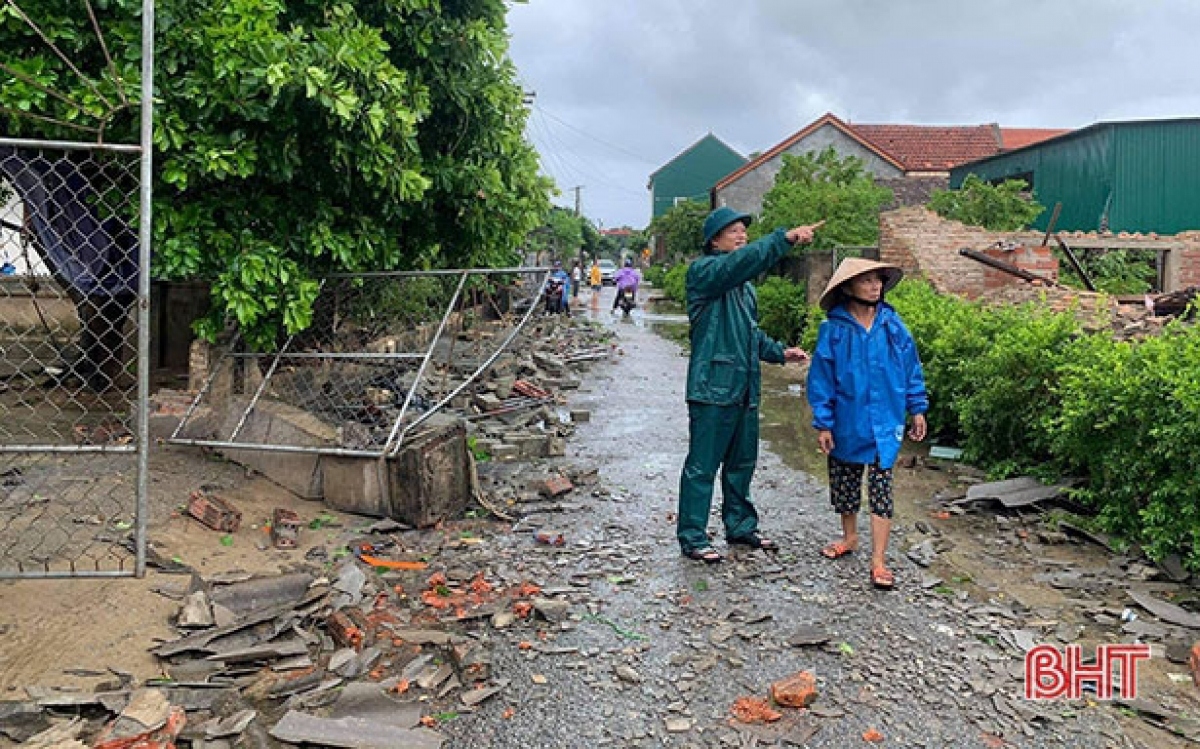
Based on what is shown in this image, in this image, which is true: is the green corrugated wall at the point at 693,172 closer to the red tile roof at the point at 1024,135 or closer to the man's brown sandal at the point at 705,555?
the red tile roof at the point at 1024,135

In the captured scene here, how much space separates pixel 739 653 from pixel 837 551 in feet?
4.89

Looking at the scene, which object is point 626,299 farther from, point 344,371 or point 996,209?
point 344,371

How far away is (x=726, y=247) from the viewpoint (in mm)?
5113

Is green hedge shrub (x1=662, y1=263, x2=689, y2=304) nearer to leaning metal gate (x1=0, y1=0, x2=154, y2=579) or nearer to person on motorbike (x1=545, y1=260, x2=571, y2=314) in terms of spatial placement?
person on motorbike (x1=545, y1=260, x2=571, y2=314)

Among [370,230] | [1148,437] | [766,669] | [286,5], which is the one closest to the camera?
[766,669]

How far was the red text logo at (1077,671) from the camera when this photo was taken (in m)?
3.52

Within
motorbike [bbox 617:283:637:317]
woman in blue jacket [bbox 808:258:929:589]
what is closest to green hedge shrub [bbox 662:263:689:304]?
motorbike [bbox 617:283:637:317]

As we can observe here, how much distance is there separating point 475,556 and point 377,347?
98.7 inches

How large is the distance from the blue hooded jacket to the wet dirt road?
755mm

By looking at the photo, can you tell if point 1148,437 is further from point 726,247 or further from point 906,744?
point 906,744

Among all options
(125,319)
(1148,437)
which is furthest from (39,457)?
(1148,437)

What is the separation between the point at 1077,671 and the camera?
12.2 feet

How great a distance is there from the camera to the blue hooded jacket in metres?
4.71

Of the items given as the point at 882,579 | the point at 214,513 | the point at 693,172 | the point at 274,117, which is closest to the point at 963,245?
the point at 882,579
